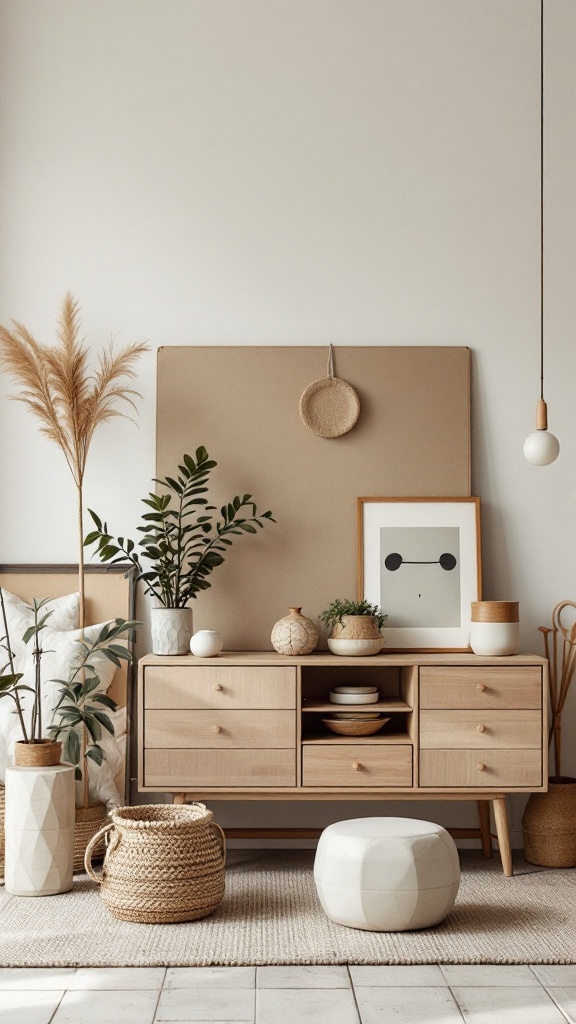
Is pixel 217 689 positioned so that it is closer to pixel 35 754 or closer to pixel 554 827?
pixel 35 754

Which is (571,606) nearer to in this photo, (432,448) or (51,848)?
(432,448)

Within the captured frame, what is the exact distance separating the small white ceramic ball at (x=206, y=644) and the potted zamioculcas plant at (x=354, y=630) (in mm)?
407

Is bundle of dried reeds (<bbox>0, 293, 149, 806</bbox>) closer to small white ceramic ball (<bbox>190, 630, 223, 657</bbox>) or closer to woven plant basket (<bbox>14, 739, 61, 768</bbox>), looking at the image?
woven plant basket (<bbox>14, 739, 61, 768</bbox>)

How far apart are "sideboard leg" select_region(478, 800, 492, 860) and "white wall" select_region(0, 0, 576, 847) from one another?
45 cm

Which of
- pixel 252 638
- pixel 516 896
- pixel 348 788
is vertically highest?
pixel 252 638

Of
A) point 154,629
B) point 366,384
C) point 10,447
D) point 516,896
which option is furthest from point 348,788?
point 10,447

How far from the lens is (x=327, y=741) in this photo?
3.61m

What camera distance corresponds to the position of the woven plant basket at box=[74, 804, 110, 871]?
11.9 feet

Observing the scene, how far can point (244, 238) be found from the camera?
4121mm

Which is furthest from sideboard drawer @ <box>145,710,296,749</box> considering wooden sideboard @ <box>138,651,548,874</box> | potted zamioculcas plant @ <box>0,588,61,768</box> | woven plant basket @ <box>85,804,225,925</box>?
woven plant basket @ <box>85,804,225,925</box>

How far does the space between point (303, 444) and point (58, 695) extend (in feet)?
4.33

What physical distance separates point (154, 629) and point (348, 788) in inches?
34.9

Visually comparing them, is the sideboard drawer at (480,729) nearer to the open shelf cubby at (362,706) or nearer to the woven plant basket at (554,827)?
the open shelf cubby at (362,706)

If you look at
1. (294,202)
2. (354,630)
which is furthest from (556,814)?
(294,202)
